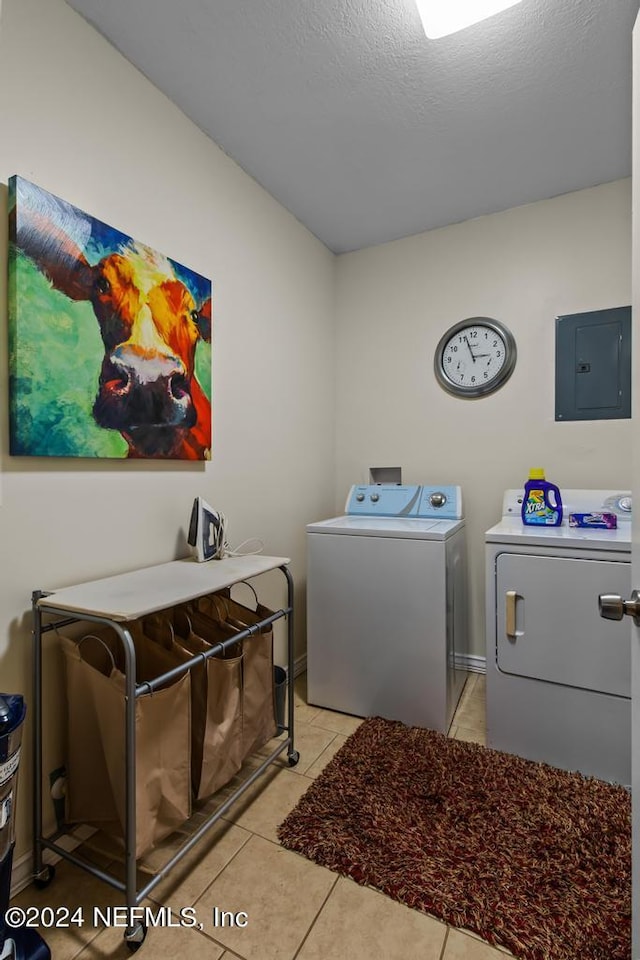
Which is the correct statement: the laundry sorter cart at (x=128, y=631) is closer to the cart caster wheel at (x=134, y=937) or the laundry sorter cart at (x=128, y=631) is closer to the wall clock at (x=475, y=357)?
the cart caster wheel at (x=134, y=937)

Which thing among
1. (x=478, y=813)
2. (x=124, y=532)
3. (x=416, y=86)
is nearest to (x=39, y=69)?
(x=416, y=86)

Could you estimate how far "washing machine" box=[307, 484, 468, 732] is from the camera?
195 cm

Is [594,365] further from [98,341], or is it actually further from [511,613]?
[98,341]

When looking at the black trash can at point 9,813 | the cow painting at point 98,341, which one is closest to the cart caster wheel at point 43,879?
the black trash can at point 9,813

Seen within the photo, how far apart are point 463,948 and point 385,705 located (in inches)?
37.9

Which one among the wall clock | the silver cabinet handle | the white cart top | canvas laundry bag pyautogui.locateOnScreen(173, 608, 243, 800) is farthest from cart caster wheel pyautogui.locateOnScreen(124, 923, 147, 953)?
the wall clock

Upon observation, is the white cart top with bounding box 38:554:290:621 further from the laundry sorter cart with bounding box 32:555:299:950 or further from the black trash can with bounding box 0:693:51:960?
the black trash can with bounding box 0:693:51:960

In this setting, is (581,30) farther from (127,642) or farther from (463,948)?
(463,948)

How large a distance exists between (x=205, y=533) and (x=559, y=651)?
1415mm

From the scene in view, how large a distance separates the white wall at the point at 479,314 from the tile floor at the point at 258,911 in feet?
5.19

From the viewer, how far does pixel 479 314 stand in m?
2.58

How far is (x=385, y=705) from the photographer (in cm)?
206

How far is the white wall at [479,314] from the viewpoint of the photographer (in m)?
2.30

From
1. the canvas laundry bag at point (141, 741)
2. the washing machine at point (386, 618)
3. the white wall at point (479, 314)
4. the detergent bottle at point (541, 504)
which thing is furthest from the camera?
the white wall at point (479, 314)
